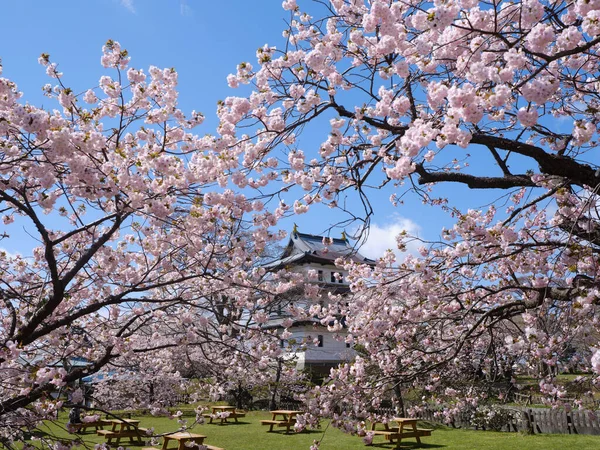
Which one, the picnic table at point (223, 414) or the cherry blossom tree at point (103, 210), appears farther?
the picnic table at point (223, 414)

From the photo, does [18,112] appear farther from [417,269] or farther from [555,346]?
[555,346]

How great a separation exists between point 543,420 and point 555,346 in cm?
745

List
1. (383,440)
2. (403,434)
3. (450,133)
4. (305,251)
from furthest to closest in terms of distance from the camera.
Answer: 1. (305,251)
2. (383,440)
3. (403,434)
4. (450,133)

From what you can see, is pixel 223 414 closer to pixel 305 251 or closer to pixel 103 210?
pixel 103 210

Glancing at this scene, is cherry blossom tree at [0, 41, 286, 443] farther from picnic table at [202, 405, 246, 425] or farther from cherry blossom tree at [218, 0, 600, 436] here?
picnic table at [202, 405, 246, 425]

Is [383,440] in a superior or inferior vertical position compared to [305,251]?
inferior

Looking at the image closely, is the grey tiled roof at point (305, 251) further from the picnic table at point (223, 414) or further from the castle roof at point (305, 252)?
the picnic table at point (223, 414)

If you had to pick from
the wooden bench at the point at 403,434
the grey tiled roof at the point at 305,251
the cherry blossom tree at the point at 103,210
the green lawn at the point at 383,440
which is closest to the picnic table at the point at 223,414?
the green lawn at the point at 383,440

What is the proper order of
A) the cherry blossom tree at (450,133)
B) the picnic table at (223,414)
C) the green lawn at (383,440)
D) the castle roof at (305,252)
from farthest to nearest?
1. the castle roof at (305,252)
2. the picnic table at (223,414)
3. the green lawn at (383,440)
4. the cherry blossom tree at (450,133)

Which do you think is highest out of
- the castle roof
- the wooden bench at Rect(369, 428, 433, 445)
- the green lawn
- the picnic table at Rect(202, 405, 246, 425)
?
the castle roof

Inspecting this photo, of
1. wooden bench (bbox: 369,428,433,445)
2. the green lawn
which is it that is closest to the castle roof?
the green lawn

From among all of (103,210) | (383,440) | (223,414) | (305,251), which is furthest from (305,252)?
(103,210)

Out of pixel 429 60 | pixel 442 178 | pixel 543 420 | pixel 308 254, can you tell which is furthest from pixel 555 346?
pixel 308 254

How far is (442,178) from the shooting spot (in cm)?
498
